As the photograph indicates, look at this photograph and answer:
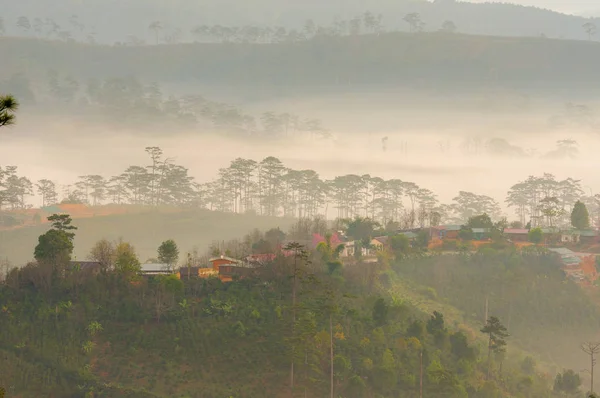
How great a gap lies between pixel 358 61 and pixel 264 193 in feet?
268

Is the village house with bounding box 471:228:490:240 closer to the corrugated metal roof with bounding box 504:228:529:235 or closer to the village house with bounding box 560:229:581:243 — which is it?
the corrugated metal roof with bounding box 504:228:529:235

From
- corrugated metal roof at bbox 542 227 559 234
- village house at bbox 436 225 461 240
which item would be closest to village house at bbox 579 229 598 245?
corrugated metal roof at bbox 542 227 559 234

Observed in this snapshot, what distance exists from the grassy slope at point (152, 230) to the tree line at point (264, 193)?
6.91 metres

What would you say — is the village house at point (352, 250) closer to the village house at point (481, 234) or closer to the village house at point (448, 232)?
the village house at point (448, 232)

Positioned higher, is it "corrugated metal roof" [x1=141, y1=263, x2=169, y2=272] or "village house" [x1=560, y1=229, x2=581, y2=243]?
"village house" [x1=560, y1=229, x2=581, y2=243]

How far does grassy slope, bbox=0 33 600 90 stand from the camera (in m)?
181

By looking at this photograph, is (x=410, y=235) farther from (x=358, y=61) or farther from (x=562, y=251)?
(x=358, y=61)

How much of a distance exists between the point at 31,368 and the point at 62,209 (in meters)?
59.6

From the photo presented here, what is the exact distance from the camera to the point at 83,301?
44781 millimetres

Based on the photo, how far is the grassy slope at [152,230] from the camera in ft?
274

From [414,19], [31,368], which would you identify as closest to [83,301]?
[31,368]

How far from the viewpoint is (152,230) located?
90.8 meters

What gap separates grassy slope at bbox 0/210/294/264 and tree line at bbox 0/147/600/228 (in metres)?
6.91

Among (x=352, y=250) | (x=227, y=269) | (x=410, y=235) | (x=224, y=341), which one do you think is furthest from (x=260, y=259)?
(x=410, y=235)
